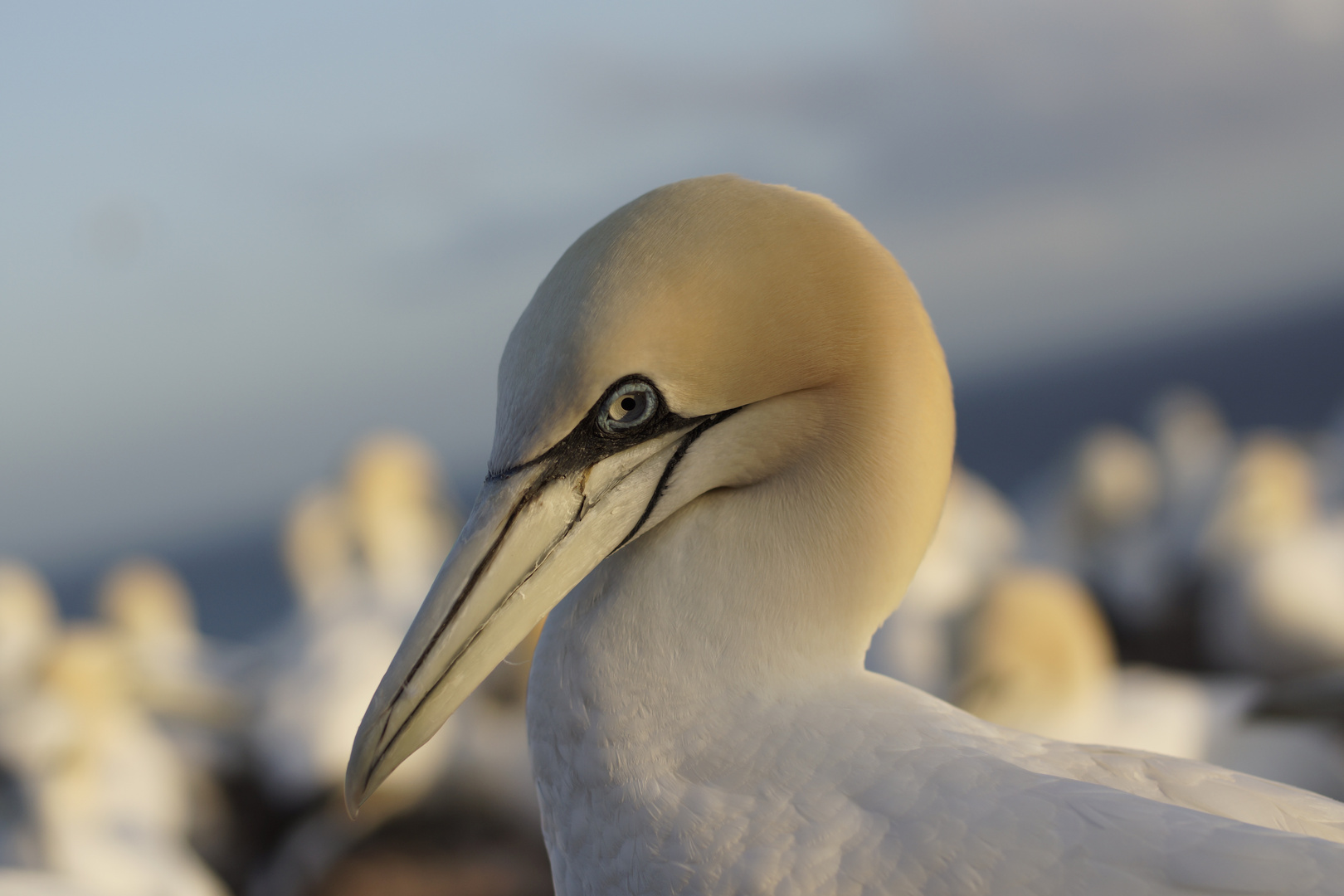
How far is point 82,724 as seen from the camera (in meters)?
6.92

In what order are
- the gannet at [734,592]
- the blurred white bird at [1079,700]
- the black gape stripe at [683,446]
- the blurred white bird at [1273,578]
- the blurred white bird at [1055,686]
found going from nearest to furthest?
the gannet at [734,592] → the black gape stripe at [683,446] → the blurred white bird at [1079,700] → the blurred white bird at [1055,686] → the blurred white bird at [1273,578]

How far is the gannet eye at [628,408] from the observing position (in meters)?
1.75

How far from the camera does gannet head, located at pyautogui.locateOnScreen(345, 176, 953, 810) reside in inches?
68.1

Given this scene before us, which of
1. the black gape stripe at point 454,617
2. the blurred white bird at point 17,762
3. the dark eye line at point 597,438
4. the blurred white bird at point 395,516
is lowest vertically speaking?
the blurred white bird at point 395,516

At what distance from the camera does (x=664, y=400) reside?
1770 millimetres

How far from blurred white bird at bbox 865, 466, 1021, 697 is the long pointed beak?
2.09 meters

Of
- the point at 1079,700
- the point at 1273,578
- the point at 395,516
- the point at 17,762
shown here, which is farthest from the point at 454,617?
the point at 395,516

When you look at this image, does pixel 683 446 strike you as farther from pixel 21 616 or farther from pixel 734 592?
pixel 21 616

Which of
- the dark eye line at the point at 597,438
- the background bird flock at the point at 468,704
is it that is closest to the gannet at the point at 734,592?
the dark eye line at the point at 597,438

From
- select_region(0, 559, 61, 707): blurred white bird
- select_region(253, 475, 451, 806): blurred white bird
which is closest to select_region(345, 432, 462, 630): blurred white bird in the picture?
select_region(253, 475, 451, 806): blurred white bird

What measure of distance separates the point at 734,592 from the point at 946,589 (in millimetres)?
7847

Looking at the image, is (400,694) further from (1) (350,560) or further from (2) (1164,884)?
(1) (350,560)

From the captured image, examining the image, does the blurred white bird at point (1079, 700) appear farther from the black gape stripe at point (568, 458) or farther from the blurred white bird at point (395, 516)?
the blurred white bird at point (395, 516)

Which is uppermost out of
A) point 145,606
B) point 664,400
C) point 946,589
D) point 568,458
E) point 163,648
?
point 664,400
